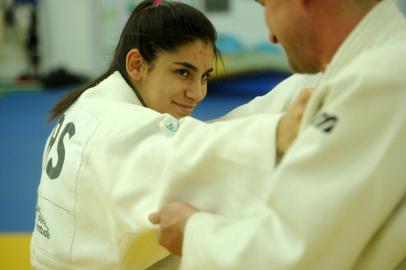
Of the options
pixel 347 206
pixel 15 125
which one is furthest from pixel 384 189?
pixel 15 125

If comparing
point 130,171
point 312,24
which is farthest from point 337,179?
point 130,171

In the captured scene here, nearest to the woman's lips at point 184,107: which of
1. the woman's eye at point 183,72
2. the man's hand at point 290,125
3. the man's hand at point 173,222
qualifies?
the woman's eye at point 183,72

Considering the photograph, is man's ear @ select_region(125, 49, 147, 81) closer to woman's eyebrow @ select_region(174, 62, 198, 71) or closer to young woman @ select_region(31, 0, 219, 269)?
young woman @ select_region(31, 0, 219, 269)

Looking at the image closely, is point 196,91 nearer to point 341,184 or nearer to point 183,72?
point 183,72

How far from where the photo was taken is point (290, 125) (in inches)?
52.9

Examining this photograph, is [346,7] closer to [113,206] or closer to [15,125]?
[113,206]

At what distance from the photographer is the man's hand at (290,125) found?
4.35ft

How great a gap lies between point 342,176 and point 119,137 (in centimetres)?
76

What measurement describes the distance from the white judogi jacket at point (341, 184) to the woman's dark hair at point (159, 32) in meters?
1.07

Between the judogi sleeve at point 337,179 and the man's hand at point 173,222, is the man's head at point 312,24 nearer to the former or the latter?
the judogi sleeve at point 337,179

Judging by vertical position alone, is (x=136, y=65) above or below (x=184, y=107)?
above

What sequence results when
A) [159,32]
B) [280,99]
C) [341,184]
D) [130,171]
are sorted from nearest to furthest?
1. [341,184]
2. [130,171]
3. [280,99]
4. [159,32]

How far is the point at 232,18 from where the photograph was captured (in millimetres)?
10125

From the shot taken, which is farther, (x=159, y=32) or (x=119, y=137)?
(x=159, y=32)
